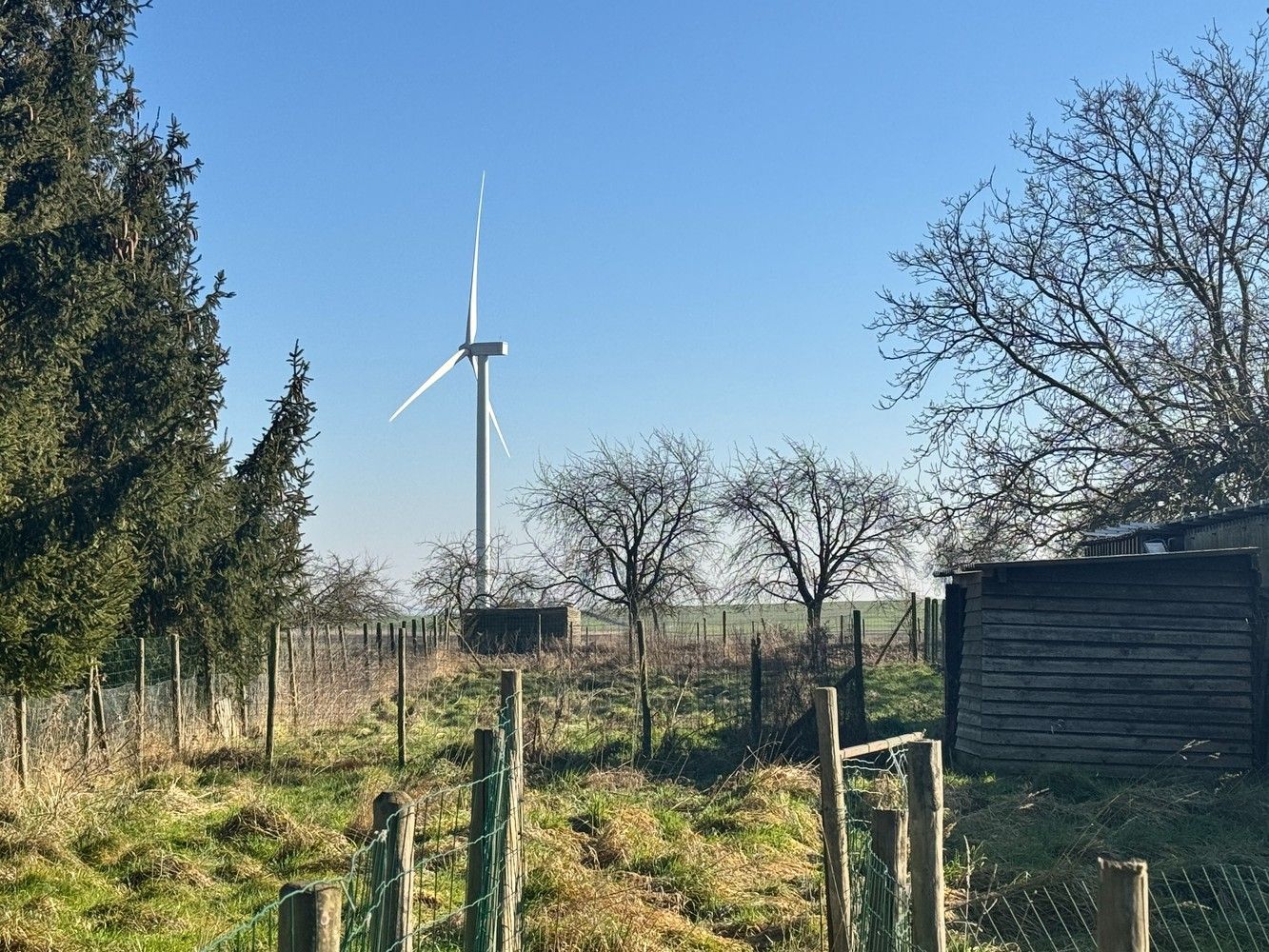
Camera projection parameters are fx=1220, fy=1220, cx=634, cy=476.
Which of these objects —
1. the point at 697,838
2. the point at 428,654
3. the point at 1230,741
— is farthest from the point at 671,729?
the point at 428,654

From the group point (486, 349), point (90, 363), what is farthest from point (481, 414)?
point (90, 363)

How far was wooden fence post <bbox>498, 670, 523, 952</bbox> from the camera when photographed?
187 inches

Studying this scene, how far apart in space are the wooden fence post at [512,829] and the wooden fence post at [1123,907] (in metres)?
2.57

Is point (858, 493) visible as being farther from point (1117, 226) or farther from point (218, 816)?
point (218, 816)

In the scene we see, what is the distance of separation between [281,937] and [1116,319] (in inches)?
855

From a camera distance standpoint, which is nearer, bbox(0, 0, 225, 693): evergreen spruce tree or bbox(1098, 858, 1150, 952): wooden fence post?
bbox(1098, 858, 1150, 952): wooden fence post

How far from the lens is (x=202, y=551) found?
59.3ft

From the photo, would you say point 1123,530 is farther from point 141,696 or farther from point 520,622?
point 520,622

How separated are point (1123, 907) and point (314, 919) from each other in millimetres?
1809

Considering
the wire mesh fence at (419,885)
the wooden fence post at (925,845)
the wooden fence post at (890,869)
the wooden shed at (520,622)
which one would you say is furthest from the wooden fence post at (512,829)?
the wooden shed at (520,622)

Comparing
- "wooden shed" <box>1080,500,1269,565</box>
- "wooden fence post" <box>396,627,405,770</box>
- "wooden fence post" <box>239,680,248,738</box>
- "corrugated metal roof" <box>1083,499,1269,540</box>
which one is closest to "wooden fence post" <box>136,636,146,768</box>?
"wooden fence post" <box>396,627,405,770</box>

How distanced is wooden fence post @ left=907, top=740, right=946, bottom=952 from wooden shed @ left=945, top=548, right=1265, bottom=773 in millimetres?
10171

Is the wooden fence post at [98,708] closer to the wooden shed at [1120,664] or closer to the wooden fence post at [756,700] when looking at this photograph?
the wooden fence post at [756,700]

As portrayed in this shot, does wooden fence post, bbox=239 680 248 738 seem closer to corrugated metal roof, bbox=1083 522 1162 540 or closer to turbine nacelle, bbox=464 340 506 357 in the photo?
corrugated metal roof, bbox=1083 522 1162 540
